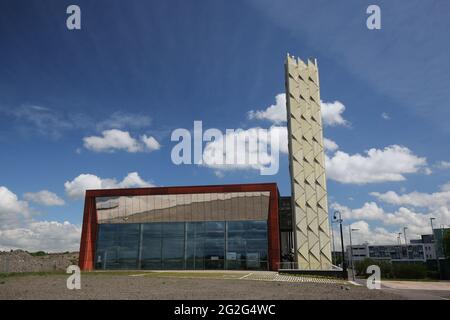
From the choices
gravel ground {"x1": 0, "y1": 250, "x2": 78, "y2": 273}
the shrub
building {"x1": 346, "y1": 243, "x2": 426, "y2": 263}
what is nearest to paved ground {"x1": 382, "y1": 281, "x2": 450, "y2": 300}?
the shrub

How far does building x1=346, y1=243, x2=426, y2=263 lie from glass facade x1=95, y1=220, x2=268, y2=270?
9341cm

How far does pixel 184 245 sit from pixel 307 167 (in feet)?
57.2

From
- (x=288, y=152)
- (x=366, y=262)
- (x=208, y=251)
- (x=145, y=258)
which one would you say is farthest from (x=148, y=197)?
(x=366, y=262)

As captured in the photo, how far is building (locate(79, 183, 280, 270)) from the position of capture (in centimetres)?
4250

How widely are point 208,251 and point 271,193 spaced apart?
33.5 feet

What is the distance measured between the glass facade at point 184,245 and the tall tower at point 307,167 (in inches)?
211

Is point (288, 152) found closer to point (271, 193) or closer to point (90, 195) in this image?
point (271, 193)

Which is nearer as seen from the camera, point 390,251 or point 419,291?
point 419,291

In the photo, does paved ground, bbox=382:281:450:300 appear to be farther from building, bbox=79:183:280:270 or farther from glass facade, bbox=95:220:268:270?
glass facade, bbox=95:220:268:270

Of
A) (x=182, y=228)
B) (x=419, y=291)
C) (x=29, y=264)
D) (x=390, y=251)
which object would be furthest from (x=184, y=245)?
(x=390, y=251)

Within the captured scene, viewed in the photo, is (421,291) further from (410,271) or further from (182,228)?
(410,271)

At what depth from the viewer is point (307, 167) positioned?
40375mm

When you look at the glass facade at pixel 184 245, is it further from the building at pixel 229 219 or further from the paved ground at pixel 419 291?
the paved ground at pixel 419 291
